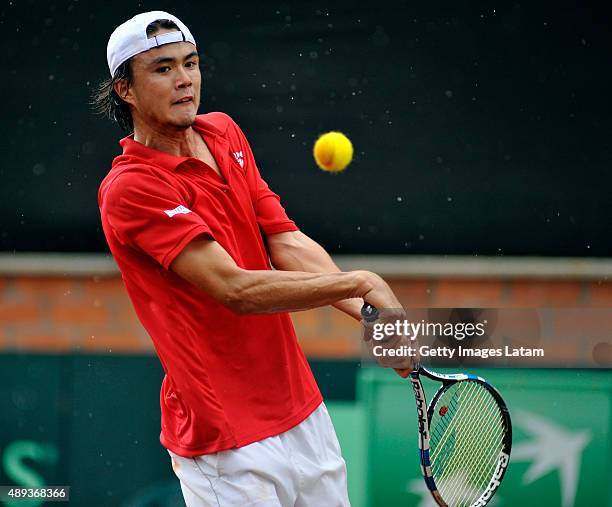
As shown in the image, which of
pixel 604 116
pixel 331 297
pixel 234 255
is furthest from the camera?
pixel 604 116

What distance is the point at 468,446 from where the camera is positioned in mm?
3123

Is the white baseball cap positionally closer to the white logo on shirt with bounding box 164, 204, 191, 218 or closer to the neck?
the neck

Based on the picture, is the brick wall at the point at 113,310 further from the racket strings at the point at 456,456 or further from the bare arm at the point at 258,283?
the bare arm at the point at 258,283

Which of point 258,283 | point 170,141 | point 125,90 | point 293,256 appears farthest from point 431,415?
point 125,90

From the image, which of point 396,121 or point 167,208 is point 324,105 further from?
point 167,208

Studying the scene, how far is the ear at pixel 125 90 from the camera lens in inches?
105

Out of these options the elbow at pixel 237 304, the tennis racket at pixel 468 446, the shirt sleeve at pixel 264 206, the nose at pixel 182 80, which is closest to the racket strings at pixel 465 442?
the tennis racket at pixel 468 446

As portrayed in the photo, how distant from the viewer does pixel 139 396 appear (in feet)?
12.8

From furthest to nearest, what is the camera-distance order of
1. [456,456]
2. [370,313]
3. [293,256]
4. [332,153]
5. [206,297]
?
[332,153]
[456,456]
[293,256]
[206,297]
[370,313]

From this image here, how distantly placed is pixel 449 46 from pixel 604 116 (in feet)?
1.69

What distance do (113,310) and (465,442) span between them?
4.29ft

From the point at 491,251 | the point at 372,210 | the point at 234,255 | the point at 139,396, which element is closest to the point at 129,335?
the point at 139,396

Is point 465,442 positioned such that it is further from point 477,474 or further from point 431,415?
point 431,415

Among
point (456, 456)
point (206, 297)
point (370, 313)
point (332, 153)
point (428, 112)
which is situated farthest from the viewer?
point (428, 112)
